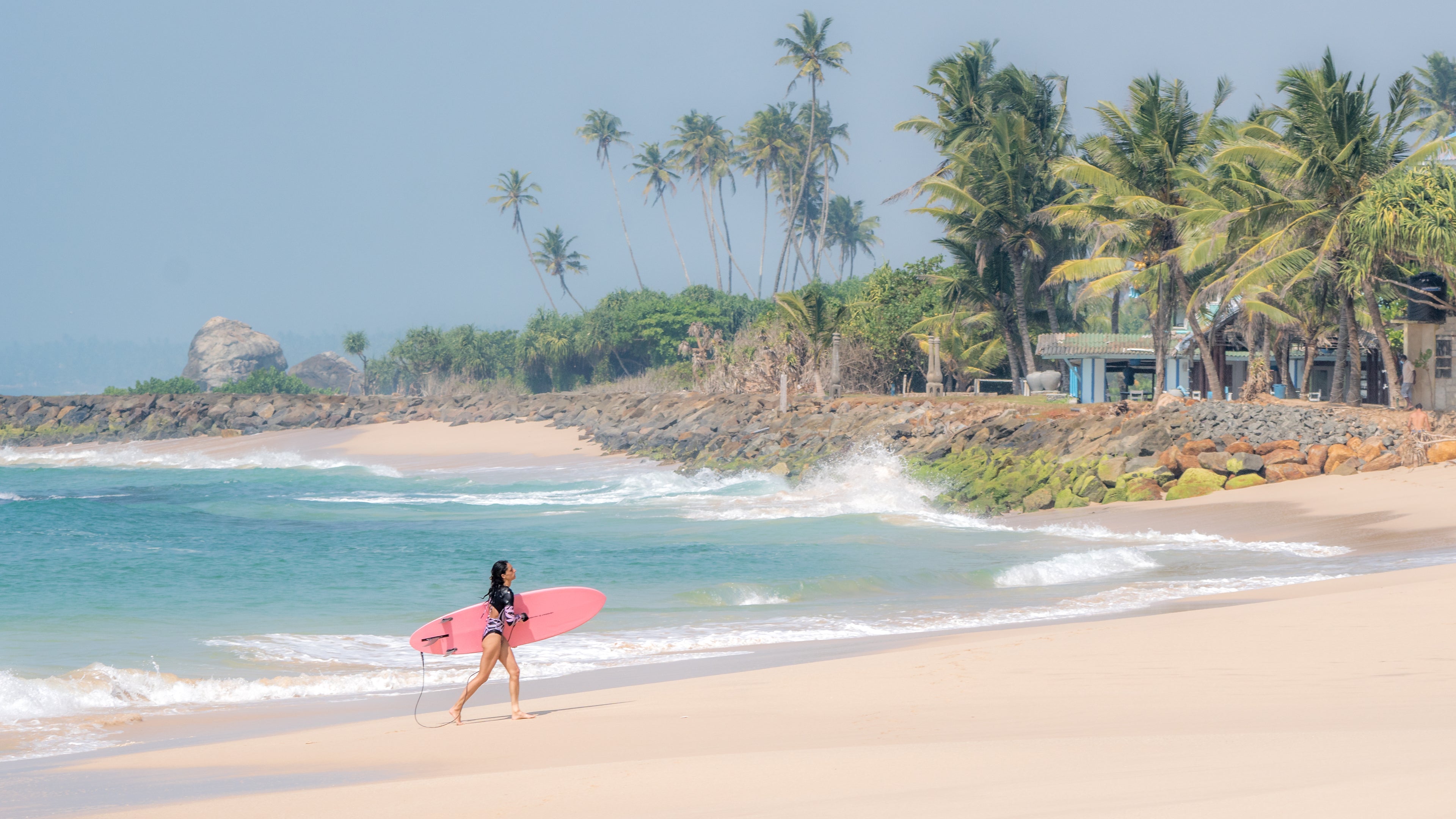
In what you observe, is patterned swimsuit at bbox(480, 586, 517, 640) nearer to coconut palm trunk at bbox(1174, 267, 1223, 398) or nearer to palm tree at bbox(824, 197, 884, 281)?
coconut palm trunk at bbox(1174, 267, 1223, 398)

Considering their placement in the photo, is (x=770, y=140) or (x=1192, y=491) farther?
(x=770, y=140)

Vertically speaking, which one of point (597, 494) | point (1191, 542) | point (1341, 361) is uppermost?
point (1341, 361)

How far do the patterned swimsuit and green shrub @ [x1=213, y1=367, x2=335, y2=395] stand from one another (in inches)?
2594

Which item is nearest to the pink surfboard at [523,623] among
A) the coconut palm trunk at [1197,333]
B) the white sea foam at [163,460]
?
the coconut palm trunk at [1197,333]

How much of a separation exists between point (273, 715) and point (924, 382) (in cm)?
4103

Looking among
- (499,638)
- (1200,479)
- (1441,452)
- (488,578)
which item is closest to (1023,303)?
(1200,479)

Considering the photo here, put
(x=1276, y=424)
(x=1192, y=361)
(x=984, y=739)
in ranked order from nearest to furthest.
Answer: (x=984, y=739) < (x=1276, y=424) < (x=1192, y=361)

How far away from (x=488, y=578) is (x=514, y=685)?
9554mm

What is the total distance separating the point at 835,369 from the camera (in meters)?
41.0

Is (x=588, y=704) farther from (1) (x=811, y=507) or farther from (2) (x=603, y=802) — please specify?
(1) (x=811, y=507)

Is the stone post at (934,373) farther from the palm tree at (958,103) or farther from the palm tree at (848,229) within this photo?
the palm tree at (848,229)

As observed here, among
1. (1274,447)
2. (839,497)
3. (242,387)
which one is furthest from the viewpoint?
(242,387)

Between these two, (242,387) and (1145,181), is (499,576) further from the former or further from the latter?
(242,387)

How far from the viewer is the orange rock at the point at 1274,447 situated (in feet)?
71.2
